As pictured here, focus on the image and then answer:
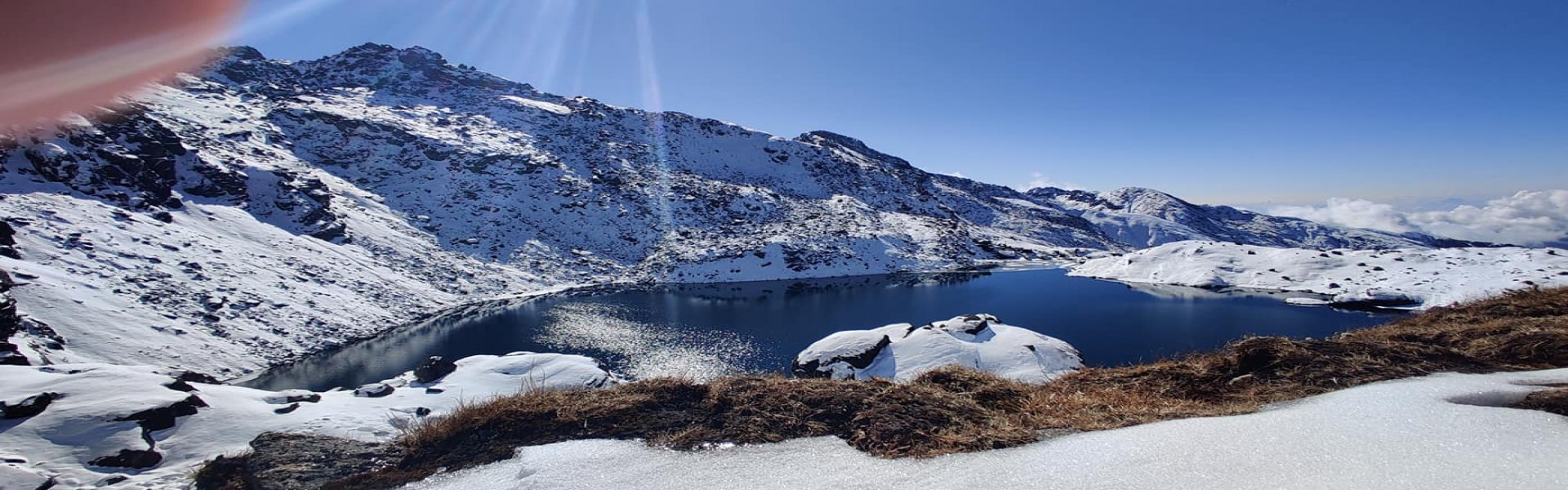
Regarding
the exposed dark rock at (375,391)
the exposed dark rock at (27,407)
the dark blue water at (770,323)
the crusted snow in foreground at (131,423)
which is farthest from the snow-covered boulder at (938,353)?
the exposed dark rock at (27,407)

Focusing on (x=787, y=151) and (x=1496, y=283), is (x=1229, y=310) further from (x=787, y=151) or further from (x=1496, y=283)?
(x=787, y=151)

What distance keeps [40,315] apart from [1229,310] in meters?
64.8

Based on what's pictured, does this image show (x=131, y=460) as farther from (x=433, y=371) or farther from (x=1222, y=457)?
(x=1222, y=457)

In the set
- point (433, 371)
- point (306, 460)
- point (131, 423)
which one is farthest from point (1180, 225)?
point (131, 423)

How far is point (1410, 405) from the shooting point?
3195mm

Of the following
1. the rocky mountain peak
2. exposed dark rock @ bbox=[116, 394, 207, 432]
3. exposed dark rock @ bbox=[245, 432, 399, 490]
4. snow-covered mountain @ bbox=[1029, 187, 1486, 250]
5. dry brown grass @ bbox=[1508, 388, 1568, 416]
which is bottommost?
exposed dark rock @ bbox=[116, 394, 207, 432]

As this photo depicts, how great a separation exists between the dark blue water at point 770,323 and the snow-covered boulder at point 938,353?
3.37 metres

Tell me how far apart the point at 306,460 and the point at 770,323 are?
35.7 meters

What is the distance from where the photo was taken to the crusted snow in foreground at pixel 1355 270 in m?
35.8

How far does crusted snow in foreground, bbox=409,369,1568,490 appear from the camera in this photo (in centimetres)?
241

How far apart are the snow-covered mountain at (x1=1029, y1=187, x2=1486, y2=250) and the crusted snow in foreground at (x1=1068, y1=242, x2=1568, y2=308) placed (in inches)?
A: 3166

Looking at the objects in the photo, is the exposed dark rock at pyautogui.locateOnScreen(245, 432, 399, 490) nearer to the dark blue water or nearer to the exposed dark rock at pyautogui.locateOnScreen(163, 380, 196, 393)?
the exposed dark rock at pyautogui.locateOnScreen(163, 380, 196, 393)

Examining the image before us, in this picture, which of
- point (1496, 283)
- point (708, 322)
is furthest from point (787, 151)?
point (1496, 283)

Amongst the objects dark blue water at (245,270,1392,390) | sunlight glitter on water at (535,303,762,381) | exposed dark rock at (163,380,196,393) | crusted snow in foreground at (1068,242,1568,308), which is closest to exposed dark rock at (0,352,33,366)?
exposed dark rock at (163,380,196,393)
